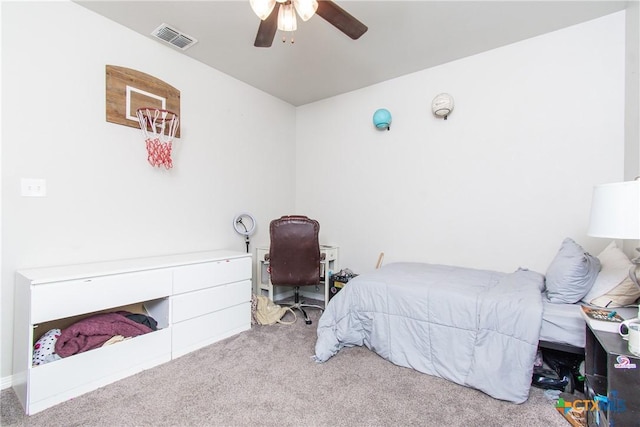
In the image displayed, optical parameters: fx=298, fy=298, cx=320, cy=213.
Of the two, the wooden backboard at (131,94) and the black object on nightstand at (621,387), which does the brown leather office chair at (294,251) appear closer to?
the wooden backboard at (131,94)

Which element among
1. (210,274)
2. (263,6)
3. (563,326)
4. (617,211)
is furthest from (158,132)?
(563,326)

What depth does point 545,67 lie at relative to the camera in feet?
8.23

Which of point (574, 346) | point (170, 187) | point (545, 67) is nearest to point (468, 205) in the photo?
point (545, 67)

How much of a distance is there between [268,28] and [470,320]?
7.20 ft

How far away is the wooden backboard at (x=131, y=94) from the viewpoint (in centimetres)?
233

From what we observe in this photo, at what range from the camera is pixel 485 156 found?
2795 mm

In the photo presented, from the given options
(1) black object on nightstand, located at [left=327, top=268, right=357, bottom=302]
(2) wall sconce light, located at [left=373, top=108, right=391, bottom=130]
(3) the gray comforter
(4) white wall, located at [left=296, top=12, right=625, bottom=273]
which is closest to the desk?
(1) black object on nightstand, located at [left=327, top=268, right=357, bottom=302]

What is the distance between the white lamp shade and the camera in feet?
4.17

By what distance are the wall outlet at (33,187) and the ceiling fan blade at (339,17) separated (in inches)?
83.1

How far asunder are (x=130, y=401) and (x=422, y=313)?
186cm

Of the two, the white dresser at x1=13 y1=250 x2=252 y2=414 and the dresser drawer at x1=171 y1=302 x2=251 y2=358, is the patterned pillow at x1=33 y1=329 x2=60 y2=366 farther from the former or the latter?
the dresser drawer at x1=171 y1=302 x2=251 y2=358

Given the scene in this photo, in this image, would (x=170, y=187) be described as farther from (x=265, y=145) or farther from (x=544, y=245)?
(x=544, y=245)

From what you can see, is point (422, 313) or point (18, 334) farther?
point (422, 313)

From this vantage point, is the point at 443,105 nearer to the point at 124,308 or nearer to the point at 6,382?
the point at 124,308
